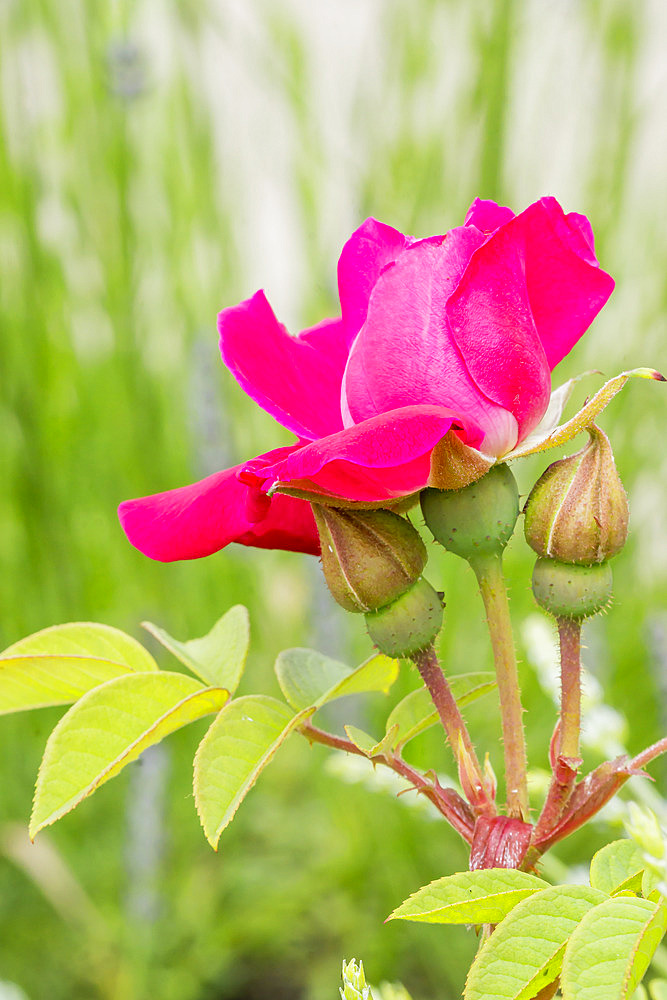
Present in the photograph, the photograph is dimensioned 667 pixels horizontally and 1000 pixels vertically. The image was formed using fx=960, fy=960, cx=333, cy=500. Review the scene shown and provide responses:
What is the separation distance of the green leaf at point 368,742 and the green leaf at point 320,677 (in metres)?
0.02

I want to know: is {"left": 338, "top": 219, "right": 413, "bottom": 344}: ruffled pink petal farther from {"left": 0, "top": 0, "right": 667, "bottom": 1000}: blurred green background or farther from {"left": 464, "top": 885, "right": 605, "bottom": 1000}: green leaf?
{"left": 0, "top": 0, "right": 667, "bottom": 1000}: blurred green background

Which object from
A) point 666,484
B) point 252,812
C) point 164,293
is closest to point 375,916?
point 252,812

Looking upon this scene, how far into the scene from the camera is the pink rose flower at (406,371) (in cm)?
22

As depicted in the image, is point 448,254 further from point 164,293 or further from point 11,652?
point 164,293

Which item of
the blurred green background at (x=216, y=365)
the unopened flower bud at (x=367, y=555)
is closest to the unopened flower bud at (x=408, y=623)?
the unopened flower bud at (x=367, y=555)

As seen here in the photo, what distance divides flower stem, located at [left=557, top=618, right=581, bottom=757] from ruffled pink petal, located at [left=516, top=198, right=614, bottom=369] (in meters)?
0.07

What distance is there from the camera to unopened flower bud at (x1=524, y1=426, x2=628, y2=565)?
0.24 m

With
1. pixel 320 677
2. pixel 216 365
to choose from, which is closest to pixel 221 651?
pixel 320 677

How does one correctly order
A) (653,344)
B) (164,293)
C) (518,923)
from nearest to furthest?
1. (518,923)
2. (653,344)
3. (164,293)

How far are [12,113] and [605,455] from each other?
2.52 ft

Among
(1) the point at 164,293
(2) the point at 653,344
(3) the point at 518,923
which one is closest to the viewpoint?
(3) the point at 518,923

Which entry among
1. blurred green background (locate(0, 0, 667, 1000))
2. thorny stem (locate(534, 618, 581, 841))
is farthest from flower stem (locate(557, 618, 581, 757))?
blurred green background (locate(0, 0, 667, 1000))

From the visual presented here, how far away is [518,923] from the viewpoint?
21 cm

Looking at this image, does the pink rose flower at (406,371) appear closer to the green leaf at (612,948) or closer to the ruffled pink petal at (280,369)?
the ruffled pink petal at (280,369)
